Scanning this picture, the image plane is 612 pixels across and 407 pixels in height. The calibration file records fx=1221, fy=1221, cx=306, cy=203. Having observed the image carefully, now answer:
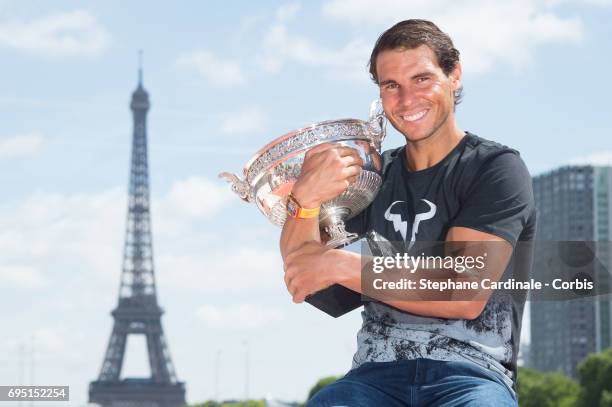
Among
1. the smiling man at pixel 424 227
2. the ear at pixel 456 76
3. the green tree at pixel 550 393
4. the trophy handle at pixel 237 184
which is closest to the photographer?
the smiling man at pixel 424 227

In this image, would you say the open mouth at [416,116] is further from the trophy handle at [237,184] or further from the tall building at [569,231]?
the tall building at [569,231]

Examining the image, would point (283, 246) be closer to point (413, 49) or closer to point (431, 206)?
point (431, 206)

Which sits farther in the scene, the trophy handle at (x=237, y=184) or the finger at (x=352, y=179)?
the trophy handle at (x=237, y=184)

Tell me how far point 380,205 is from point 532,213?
681mm

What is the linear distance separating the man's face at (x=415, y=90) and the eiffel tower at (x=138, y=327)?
110 m

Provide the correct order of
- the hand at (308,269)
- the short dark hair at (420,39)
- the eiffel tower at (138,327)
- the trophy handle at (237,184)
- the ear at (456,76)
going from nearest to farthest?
the hand at (308,269) → the short dark hair at (420,39) → the ear at (456,76) → the trophy handle at (237,184) → the eiffel tower at (138,327)

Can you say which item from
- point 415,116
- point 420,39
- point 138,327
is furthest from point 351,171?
point 138,327

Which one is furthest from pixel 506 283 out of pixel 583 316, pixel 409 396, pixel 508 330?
pixel 583 316

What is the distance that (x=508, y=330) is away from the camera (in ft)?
16.9

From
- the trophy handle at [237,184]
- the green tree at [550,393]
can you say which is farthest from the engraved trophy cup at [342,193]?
the green tree at [550,393]

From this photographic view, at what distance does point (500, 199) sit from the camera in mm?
5145

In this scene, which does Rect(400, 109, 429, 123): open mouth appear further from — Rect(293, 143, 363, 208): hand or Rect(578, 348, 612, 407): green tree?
Rect(578, 348, 612, 407): green tree

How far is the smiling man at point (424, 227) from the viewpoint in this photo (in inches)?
198

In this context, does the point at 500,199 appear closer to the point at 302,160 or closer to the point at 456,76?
the point at 456,76
